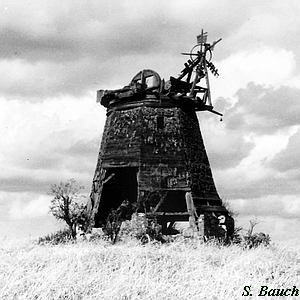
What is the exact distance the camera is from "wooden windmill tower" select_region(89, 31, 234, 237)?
22328mm

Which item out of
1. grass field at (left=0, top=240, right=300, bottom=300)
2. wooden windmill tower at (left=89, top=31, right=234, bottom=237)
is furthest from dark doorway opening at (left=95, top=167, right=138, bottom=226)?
grass field at (left=0, top=240, right=300, bottom=300)

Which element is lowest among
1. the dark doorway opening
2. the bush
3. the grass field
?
the grass field

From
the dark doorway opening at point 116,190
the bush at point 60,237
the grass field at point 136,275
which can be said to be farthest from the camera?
the dark doorway opening at point 116,190

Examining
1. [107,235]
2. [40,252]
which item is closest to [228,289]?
[40,252]

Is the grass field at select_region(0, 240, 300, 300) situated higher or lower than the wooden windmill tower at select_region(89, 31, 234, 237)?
lower

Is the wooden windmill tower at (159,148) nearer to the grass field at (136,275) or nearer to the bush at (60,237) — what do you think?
the bush at (60,237)

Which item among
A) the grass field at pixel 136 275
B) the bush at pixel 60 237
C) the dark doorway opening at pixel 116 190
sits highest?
the dark doorway opening at pixel 116 190

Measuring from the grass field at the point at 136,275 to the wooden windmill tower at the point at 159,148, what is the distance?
26.6 feet

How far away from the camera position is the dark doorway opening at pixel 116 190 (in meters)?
23.9

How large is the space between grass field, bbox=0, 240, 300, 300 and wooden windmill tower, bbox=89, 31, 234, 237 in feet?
26.6

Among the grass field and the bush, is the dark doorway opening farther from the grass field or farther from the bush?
the grass field

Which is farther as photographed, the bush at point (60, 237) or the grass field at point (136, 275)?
the bush at point (60, 237)

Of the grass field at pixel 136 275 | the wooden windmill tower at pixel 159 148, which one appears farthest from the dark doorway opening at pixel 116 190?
the grass field at pixel 136 275

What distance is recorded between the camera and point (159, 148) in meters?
22.7
